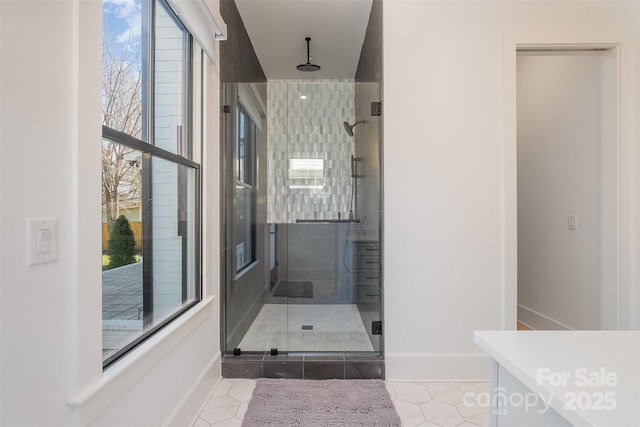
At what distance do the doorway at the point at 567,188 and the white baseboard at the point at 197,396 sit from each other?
2610mm

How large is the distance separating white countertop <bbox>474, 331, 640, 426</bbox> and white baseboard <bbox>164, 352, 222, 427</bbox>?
1.43m

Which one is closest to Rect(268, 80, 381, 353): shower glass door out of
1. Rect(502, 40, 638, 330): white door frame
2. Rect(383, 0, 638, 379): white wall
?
Rect(383, 0, 638, 379): white wall

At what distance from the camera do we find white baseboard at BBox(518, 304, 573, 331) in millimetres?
2854

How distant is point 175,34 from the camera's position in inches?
70.6

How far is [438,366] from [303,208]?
1.53 metres

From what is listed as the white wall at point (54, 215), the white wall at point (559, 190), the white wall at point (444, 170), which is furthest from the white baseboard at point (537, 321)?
the white wall at point (54, 215)

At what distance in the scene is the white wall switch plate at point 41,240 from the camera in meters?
0.80

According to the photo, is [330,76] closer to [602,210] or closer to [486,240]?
[486,240]

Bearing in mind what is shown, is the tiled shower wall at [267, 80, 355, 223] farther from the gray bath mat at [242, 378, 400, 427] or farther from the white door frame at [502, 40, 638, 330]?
the gray bath mat at [242, 378, 400, 427]

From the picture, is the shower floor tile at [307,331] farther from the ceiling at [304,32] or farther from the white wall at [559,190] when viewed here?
the ceiling at [304,32]

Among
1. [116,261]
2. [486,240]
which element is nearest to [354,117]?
[486,240]

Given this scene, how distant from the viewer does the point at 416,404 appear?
196 cm

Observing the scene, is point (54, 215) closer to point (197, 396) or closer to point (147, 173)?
point (147, 173)

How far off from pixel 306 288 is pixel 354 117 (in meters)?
1.51
